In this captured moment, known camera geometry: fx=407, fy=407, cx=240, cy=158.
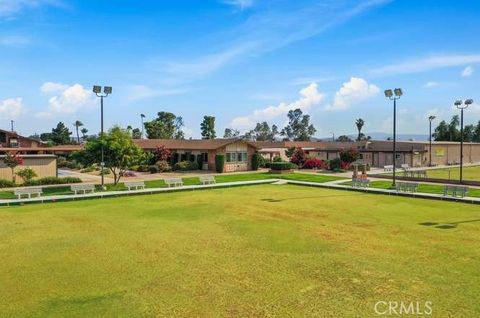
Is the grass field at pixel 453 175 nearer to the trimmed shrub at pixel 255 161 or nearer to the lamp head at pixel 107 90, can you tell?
the trimmed shrub at pixel 255 161

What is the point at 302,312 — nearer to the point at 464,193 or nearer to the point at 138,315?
the point at 138,315

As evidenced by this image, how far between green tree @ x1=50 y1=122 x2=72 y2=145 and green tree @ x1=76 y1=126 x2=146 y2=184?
63823mm

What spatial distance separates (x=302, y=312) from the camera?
27.4ft

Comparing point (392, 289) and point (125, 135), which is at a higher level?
point (125, 135)

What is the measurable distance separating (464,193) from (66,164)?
46.6 metres

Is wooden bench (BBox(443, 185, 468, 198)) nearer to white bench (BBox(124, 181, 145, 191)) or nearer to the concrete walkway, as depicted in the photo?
the concrete walkway

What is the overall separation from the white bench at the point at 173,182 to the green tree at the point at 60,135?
217ft

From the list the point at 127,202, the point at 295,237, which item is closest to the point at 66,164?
the point at 127,202

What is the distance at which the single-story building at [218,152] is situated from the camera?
149 feet

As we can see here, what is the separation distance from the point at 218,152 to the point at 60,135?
204 ft

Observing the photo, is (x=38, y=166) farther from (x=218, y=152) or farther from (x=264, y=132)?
(x=264, y=132)

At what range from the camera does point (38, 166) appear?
110ft

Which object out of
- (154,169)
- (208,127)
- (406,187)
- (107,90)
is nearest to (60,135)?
(208,127)

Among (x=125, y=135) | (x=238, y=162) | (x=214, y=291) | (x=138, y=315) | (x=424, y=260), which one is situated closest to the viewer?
(x=138, y=315)
